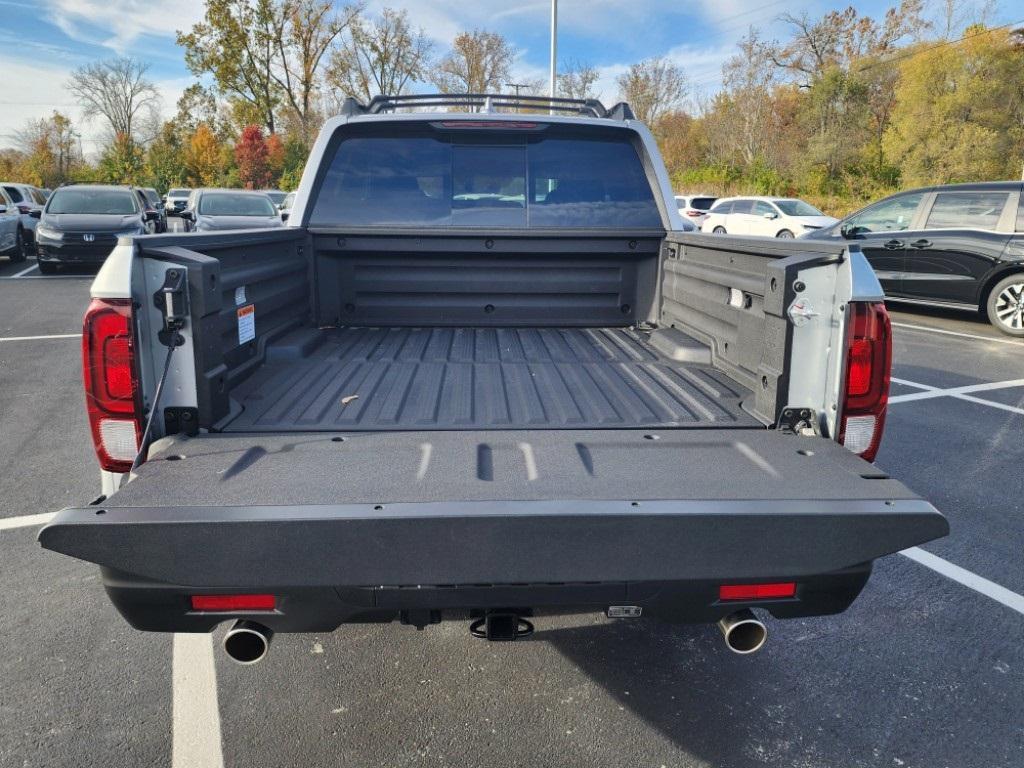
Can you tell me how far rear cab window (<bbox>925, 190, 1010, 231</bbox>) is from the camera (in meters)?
10.1

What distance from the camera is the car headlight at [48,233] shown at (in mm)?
15164

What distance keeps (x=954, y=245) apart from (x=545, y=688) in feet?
33.7

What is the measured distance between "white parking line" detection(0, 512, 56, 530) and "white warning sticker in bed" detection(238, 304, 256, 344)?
211cm

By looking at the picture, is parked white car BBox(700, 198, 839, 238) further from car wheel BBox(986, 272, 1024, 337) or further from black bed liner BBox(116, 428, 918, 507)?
black bed liner BBox(116, 428, 918, 507)

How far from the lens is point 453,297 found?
14.1 ft

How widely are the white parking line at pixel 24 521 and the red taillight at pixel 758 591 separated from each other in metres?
3.82

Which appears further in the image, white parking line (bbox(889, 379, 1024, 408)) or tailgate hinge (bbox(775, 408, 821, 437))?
white parking line (bbox(889, 379, 1024, 408))

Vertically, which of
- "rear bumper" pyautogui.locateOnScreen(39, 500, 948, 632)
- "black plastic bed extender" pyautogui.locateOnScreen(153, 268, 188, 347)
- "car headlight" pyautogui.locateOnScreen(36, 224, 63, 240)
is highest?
"black plastic bed extender" pyautogui.locateOnScreen(153, 268, 188, 347)

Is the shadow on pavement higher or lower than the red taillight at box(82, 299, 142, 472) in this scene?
lower

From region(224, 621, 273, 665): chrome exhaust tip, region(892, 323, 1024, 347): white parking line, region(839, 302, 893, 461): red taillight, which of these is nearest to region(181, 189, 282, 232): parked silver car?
region(892, 323, 1024, 347): white parking line

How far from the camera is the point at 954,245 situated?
10461mm

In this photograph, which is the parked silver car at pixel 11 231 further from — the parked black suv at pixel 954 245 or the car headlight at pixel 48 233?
the parked black suv at pixel 954 245

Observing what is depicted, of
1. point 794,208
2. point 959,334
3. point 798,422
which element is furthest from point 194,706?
point 794,208

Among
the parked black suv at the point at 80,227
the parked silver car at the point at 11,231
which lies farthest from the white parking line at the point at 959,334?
the parked silver car at the point at 11,231
